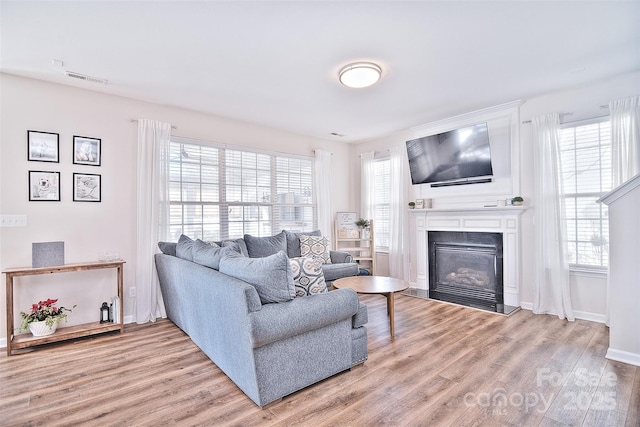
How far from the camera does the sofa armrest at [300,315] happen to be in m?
1.92

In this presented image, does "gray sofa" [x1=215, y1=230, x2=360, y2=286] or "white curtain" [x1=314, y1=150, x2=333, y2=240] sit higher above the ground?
"white curtain" [x1=314, y1=150, x2=333, y2=240]

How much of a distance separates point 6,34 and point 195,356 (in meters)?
3.01

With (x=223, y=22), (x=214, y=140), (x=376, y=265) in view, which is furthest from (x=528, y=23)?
Answer: (x=376, y=265)

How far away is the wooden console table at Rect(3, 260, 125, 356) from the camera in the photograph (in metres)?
2.85

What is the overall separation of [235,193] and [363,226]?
237 centimetres

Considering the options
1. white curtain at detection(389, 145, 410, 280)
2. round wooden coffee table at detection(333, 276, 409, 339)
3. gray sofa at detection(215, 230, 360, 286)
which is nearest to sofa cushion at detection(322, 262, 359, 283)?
gray sofa at detection(215, 230, 360, 286)

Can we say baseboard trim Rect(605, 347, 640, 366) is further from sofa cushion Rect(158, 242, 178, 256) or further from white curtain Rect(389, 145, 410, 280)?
sofa cushion Rect(158, 242, 178, 256)

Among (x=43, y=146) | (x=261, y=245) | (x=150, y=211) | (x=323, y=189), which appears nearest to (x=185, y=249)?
(x=150, y=211)

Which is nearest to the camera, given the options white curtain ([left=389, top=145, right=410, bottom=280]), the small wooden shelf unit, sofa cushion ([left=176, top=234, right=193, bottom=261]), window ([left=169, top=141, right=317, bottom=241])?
sofa cushion ([left=176, top=234, right=193, bottom=261])

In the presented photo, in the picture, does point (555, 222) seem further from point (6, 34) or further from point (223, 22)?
point (6, 34)

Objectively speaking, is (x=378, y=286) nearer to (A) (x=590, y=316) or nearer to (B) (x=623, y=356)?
(B) (x=623, y=356)

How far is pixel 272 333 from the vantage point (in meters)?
1.94

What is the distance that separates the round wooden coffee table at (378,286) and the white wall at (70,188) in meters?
2.61

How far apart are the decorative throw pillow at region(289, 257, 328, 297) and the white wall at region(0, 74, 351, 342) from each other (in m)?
2.52
